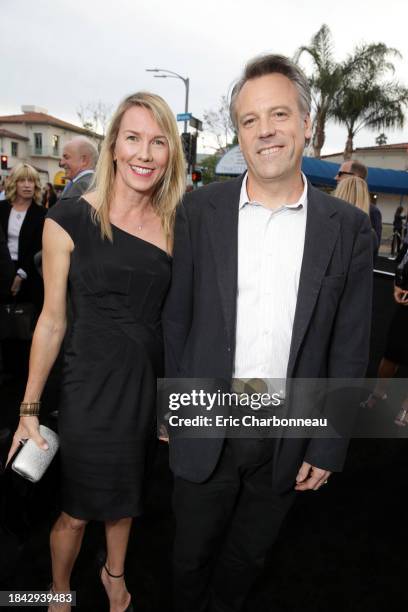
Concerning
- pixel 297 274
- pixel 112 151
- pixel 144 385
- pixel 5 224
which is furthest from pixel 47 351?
pixel 5 224

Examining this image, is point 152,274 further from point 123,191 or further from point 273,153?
point 273,153

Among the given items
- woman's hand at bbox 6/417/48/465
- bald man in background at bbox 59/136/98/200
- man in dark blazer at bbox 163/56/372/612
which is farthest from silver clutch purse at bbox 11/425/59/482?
bald man in background at bbox 59/136/98/200

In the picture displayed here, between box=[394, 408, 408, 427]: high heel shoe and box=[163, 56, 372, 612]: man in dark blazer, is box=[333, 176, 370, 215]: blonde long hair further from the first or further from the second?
box=[163, 56, 372, 612]: man in dark blazer

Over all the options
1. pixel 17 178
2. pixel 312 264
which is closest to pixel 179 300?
pixel 312 264

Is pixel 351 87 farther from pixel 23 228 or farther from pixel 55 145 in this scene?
pixel 55 145

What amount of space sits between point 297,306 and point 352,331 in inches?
9.1

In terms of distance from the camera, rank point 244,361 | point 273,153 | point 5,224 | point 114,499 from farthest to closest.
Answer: point 5,224 < point 114,499 < point 244,361 < point 273,153

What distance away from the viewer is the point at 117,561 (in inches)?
75.3

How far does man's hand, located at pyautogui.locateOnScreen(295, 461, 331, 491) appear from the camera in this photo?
1615 mm

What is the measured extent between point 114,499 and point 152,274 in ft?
3.02

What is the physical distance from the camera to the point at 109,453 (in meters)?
1.73

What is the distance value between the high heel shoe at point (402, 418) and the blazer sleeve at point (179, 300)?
281 cm

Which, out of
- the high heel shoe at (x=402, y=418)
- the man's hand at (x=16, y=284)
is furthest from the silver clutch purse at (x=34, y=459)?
the high heel shoe at (x=402, y=418)

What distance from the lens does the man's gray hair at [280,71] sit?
4.82 ft
